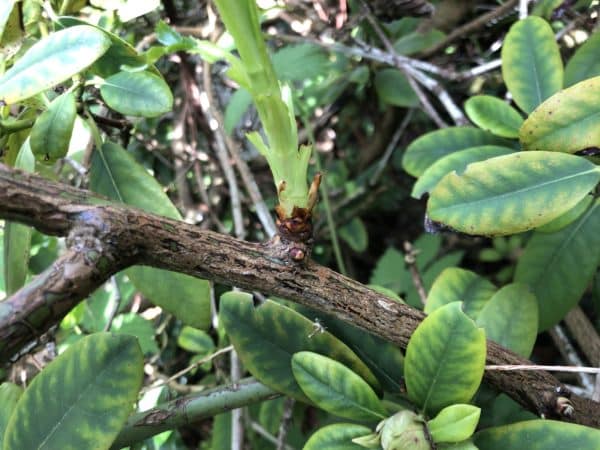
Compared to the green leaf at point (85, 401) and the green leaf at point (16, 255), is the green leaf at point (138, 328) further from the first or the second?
the green leaf at point (85, 401)

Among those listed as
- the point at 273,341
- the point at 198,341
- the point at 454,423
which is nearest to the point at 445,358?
the point at 454,423

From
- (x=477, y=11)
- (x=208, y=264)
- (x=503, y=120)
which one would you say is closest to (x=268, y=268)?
(x=208, y=264)

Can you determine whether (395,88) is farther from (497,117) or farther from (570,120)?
(570,120)

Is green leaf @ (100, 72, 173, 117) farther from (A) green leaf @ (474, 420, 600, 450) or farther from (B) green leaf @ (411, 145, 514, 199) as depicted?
(A) green leaf @ (474, 420, 600, 450)

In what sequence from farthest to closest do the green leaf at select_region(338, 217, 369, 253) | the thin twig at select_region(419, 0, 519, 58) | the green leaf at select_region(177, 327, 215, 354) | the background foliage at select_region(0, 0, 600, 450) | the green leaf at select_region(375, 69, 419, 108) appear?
the green leaf at select_region(338, 217, 369, 253) → the green leaf at select_region(375, 69, 419, 108) → the thin twig at select_region(419, 0, 519, 58) → the green leaf at select_region(177, 327, 215, 354) → the background foliage at select_region(0, 0, 600, 450)

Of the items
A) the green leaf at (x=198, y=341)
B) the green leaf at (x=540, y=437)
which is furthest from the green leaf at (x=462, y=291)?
the green leaf at (x=198, y=341)

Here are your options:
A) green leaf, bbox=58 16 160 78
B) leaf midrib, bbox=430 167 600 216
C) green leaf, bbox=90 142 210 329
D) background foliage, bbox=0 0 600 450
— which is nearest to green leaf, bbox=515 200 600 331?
background foliage, bbox=0 0 600 450

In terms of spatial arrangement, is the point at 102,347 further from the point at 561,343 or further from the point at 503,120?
the point at 561,343
